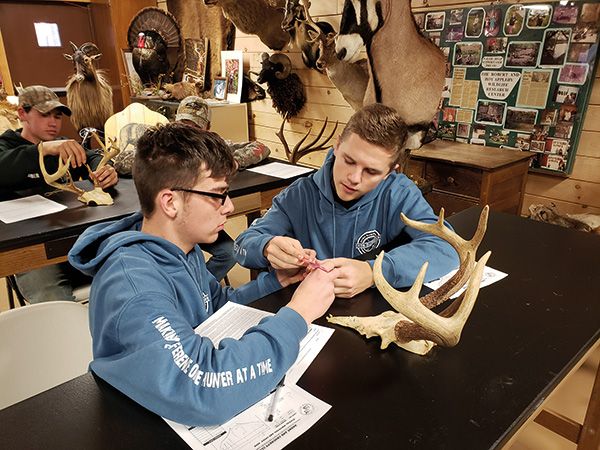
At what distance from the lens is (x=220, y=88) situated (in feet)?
14.9

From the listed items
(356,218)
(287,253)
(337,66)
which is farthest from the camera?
(337,66)

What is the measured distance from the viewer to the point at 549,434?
1721 millimetres

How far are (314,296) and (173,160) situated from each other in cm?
46

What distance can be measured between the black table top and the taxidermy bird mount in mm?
2821

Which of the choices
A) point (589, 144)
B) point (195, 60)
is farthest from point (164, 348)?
point (195, 60)

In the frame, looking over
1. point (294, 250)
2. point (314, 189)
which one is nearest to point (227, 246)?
point (314, 189)

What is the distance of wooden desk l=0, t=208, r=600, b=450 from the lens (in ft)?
2.35

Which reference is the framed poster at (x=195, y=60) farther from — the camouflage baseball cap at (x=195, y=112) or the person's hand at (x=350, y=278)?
the person's hand at (x=350, y=278)

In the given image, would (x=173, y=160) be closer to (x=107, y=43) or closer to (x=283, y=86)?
(x=283, y=86)

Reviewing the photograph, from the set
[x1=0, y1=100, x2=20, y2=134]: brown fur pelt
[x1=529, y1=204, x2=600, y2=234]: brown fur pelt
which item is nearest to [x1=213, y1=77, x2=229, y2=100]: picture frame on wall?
[x1=0, y1=100, x2=20, y2=134]: brown fur pelt

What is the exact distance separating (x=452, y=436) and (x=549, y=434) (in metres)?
1.35

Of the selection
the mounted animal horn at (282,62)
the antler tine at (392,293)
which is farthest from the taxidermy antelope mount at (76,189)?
the mounted animal horn at (282,62)

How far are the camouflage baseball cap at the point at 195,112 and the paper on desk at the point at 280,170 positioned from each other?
48cm

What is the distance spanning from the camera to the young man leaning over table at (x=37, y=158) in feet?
6.78
